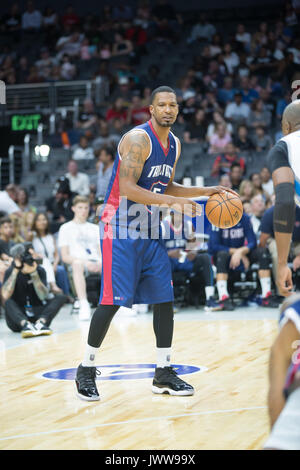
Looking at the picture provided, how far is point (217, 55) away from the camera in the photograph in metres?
15.3

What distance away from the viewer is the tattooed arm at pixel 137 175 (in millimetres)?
4102

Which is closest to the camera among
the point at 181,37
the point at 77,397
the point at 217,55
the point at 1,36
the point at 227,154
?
the point at 77,397

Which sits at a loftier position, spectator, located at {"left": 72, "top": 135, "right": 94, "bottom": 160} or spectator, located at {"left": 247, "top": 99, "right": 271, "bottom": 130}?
spectator, located at {"left": 247, "top": 99, "right": 271, "bottom": 130}

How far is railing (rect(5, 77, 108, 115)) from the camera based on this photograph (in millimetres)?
15055

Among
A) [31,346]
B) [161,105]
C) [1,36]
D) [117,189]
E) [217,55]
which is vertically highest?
[1,36]

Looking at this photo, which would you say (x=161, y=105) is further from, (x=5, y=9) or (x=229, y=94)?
(x=5, y=9)

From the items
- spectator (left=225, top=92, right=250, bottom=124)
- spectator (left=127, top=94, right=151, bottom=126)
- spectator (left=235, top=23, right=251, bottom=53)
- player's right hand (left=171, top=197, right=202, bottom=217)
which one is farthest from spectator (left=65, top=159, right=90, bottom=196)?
player's right hand (left=171, top=197, right=202, bottom=217)

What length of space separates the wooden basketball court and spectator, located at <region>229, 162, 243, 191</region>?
A: 383 centimetres


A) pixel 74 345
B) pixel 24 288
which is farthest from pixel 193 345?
pixel 24 288

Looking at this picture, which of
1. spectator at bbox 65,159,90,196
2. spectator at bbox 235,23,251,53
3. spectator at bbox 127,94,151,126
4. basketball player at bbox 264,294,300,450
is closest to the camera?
basketball player at bbox 264,294,300,450

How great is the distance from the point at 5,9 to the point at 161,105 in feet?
52.2

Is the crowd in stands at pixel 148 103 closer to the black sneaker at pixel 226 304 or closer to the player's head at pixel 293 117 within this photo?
the black sneaker at pixel 226 304

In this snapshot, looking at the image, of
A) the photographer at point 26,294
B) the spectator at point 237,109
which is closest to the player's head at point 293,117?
the photographer at point 26,294

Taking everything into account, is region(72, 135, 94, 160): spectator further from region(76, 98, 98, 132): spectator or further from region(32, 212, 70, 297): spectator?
region(32, 212, 70, 297): spectator
